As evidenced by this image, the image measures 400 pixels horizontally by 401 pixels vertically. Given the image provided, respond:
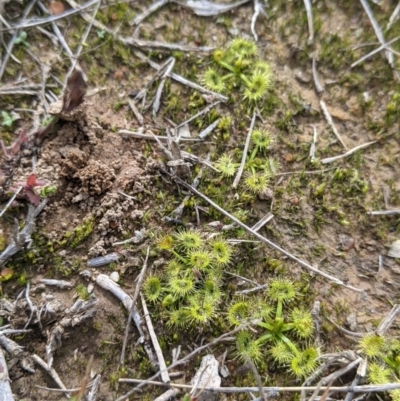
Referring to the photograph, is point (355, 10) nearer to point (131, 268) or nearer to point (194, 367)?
point (131, 268)

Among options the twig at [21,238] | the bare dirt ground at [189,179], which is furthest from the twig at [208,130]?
the twig at [21,238]

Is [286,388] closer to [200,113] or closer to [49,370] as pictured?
[49,370]

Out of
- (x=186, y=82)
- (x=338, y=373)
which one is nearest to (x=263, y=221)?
(x=338, y=373)

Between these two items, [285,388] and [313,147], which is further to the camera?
[313,147]

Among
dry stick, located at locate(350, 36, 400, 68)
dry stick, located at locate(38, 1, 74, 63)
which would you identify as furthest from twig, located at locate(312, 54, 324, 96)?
dry stick, located at locate(38, 1, 74, 63)

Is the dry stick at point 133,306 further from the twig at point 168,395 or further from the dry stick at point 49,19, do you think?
the dry stick at point 49,19

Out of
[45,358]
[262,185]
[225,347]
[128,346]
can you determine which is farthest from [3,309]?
[262,185]
